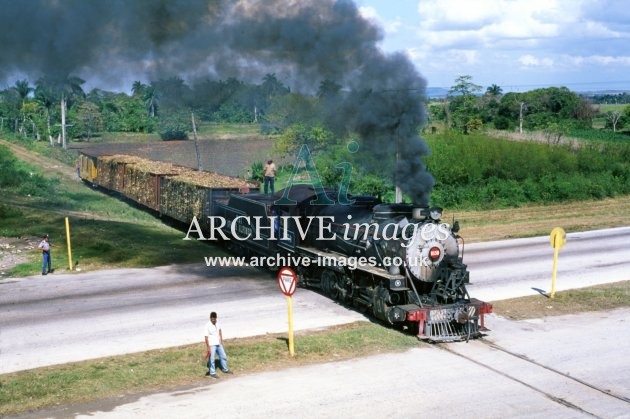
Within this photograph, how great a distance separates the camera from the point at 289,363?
44.6 ft

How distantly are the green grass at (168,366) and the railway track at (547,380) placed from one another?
1.38 m

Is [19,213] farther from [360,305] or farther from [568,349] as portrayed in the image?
[568,349]

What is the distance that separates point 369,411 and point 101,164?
35145mm

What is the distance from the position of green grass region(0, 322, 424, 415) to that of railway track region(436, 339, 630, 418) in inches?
54.3

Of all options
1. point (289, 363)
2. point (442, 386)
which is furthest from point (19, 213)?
point (442, 386)

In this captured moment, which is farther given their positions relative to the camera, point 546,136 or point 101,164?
point 546,136

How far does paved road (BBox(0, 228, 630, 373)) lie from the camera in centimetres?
1485

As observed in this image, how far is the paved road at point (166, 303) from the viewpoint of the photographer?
1485 centimetres

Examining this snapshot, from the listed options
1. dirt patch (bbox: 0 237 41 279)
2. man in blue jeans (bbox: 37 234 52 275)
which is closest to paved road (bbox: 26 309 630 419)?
man in blue jeans (bbox: 37 234 52 275)

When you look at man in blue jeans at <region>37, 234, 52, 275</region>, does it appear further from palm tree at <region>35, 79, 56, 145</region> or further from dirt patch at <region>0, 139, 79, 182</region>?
palm tree at <region>35, 79, 56, 145</region>

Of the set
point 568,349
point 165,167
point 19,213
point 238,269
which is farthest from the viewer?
point 165,167

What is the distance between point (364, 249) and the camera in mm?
16391

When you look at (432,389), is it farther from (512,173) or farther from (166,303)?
(512,173)

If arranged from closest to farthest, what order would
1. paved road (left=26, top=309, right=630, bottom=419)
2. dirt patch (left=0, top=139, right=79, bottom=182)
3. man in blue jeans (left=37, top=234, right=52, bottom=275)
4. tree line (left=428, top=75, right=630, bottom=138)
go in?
paved road (left=26, top=309, right=630, bottom=419) < man in blue jeans (left=37, top=234, right=52, bottom=275) < dirt patch (left=0, top=139, right=79, bottom=182) < tree line (left=428, top=75, right=630, bottom=138)
